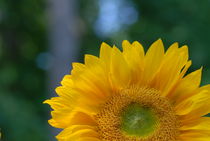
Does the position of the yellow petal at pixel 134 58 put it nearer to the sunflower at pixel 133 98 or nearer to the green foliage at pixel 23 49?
the sunflower at pixel 133 98

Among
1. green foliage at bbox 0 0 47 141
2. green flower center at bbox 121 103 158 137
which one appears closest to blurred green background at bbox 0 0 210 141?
green foliage at bbox 0 0 47 141

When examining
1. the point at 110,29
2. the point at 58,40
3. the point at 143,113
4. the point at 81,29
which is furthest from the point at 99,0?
the point at 143,113

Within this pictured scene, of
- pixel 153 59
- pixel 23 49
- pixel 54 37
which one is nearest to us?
pixel 153 59

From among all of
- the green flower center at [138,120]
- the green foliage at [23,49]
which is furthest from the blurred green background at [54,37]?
the green flower center at [138,120]

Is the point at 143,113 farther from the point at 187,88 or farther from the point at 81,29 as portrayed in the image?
the point at 81,29

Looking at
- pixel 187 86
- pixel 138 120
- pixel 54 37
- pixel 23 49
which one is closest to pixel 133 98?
pixel 138 120

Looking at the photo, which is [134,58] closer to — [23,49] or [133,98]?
[133,98]
